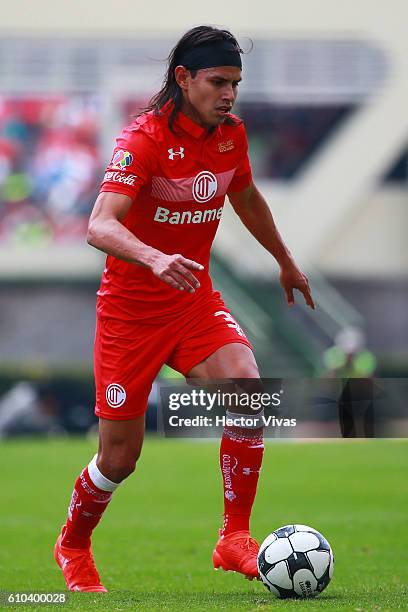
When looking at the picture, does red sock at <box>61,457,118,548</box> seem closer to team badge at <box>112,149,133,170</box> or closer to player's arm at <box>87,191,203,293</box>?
player's arm at <box>87,191,203,293</box>

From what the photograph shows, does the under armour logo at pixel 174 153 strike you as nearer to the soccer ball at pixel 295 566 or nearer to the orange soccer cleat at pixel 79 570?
the soccer ball at pixel 295 566

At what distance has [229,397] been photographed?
20.2ft

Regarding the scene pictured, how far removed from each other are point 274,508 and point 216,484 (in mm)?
2765

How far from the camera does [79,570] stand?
658 centimetres

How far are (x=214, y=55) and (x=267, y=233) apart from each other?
123 centimetres

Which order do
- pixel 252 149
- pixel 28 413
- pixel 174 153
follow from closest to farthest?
pixel 174 153, pixel 28 413, pixel 252 149

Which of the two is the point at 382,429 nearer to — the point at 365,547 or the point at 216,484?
the point at 365,547

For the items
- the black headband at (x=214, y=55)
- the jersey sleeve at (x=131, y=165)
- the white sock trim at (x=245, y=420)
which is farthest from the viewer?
the white sock trim at (x=245, y=420)

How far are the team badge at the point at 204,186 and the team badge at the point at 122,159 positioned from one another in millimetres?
386

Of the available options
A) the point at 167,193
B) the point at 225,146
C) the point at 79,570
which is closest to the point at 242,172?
the point at 225,146

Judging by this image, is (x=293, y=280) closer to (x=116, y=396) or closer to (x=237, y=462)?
(x=237, y=462)

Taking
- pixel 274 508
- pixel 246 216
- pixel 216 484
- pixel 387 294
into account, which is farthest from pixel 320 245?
pixel 246 216


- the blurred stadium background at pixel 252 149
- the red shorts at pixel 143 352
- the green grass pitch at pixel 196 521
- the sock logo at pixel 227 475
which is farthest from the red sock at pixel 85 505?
the blurred stadium background at pixel 252 149

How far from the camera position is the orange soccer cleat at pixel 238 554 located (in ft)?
20.2
